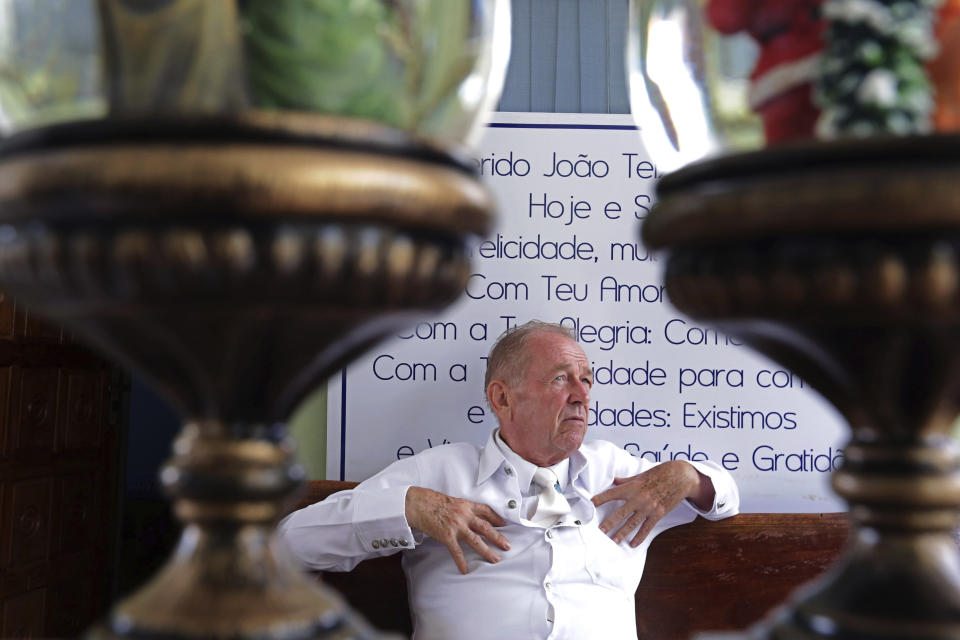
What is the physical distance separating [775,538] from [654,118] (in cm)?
182

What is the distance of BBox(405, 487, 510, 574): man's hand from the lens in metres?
1.80

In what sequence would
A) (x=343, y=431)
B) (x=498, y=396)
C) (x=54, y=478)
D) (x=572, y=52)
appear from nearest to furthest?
1. (x=498, y=396)
2. (x=343, y=431)
3. (x=572, y=52)
4. (x=54, y=478)

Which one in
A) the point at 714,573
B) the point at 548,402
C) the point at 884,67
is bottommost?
the point at 714,573

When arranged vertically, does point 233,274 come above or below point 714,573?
above

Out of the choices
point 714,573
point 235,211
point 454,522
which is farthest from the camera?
point 714,573

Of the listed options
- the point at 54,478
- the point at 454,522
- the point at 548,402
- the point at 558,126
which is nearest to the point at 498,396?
the point at 548,402

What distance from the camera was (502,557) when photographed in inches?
73.5

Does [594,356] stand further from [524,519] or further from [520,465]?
[524,519]

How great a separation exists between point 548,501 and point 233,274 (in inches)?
72.0

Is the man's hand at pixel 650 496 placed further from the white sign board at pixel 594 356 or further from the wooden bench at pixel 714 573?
the white sign board at pixel 594 356

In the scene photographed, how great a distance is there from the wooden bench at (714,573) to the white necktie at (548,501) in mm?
239

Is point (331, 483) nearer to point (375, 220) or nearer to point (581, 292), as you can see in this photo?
point (581, 292)

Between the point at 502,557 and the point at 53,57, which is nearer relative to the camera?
the point at 53,57

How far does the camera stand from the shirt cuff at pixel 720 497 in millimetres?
1944
